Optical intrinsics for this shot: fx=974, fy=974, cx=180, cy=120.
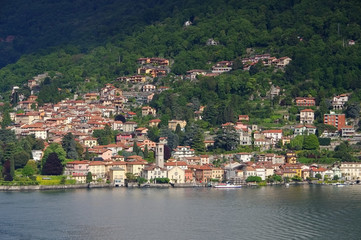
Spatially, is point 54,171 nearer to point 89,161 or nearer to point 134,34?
point 89,161

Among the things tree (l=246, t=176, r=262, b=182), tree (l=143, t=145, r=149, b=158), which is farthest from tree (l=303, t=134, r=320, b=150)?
tree (l=143, t=145, r=149, b=158)

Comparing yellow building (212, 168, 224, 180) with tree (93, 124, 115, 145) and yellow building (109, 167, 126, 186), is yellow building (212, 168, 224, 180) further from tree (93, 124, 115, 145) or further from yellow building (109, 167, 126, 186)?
tree (93, 124, 115, 145)

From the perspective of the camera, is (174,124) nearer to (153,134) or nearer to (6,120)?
(153,134)

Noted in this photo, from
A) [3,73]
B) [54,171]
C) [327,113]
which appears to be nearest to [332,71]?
[327,113]

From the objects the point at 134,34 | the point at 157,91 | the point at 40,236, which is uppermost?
the point at 134,34

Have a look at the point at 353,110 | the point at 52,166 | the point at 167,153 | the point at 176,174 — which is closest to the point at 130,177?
the point at 176,174

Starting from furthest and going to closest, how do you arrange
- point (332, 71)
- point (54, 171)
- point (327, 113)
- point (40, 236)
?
point (332, 71) < point (327, 113) < point (54, 171) < point (40, 236)
